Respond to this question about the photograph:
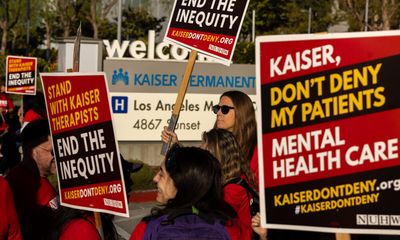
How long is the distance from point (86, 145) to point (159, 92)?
12761mm

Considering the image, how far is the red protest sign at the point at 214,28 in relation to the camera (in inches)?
264

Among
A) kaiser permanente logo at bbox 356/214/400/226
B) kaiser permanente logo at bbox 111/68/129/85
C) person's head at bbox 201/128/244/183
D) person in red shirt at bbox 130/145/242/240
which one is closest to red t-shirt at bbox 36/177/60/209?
person's head at bbox 201/128/244/183

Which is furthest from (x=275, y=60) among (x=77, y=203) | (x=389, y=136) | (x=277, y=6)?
(x=277, y=6)

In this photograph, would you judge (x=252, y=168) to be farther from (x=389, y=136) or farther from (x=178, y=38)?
(x=389, y=136)

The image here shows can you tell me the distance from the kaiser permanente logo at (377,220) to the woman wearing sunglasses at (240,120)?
1969 millimetres

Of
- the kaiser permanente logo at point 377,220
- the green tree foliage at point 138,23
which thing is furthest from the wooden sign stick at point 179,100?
the green tree foliage at point 138,23

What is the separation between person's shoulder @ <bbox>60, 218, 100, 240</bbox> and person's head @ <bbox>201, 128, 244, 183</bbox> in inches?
45.1

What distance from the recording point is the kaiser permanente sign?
57.5ft

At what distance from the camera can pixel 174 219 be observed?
11.8 feet

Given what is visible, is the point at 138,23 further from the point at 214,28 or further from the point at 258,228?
the point at 258,228

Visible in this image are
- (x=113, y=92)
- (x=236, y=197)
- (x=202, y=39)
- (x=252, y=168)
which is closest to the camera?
(x=236, y=197)

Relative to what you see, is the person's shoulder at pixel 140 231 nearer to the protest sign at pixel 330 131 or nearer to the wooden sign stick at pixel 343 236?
the protest sign at pixel 330 131

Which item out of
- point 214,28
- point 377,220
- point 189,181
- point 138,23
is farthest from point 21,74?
point 138,23

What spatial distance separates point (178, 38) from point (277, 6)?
56.6 m
